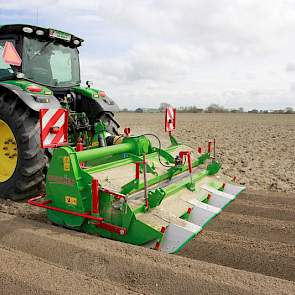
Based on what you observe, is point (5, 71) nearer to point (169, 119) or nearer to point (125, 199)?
point (169, 119)

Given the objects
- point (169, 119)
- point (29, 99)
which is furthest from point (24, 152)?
point (169, 119)

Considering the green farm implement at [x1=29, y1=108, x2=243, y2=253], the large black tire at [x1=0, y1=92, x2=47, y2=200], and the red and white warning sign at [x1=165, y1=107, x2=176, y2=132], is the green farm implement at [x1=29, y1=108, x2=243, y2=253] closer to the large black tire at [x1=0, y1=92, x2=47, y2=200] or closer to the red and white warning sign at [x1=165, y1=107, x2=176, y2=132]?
the large black tire at [x1=0, y1=92, x2=47, y2=200]

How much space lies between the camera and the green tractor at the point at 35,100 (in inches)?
170

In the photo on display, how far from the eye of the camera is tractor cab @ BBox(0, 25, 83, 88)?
4.88m

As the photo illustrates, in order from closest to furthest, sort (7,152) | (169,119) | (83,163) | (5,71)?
(83,163) → (7,152) → (5,71) → (169,119)

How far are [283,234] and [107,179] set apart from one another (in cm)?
182

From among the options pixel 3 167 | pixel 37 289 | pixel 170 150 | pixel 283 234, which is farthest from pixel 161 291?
pixel 3 167

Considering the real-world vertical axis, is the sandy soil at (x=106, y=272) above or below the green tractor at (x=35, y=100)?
below

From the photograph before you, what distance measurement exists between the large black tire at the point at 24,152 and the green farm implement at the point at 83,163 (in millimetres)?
11

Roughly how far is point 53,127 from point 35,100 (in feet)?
2.66

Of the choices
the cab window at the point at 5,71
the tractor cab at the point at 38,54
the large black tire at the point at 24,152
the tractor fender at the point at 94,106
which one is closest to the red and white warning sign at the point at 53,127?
the large black tire at the point at 24,152

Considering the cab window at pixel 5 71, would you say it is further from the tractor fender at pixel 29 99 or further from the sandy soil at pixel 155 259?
the sandy soil at pixel 155 259

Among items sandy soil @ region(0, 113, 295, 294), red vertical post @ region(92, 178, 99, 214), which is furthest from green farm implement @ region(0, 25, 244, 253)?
sandy soil @ region(0, 113, 295, 294)

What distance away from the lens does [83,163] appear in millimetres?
4086
